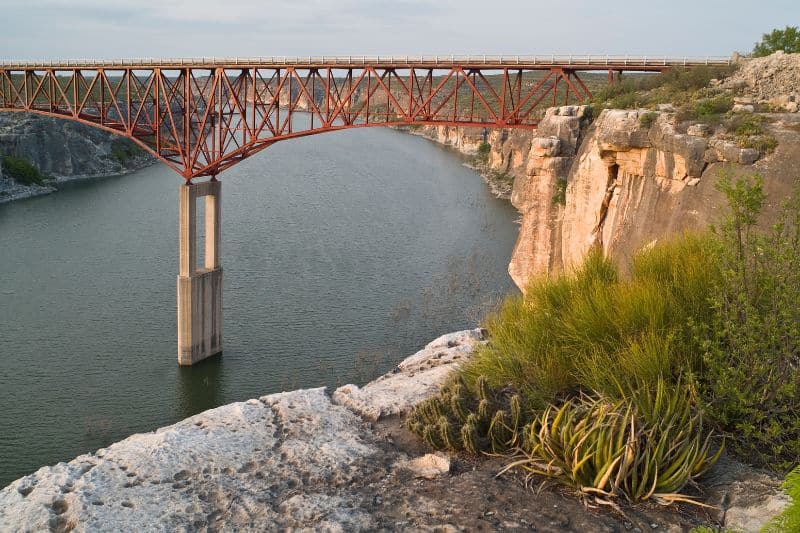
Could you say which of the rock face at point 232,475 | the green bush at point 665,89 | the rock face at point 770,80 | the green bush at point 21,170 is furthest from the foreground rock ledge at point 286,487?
the green bush at point 21,170

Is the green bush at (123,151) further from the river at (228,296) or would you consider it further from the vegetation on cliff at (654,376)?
the vegetation on cliff at (654,376)

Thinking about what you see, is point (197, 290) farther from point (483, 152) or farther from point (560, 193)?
point (483, 152)

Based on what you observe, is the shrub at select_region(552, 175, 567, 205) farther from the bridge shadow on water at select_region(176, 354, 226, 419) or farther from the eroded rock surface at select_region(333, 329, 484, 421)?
the bridge shadow on water at select_region(176, 354, 226, 419)

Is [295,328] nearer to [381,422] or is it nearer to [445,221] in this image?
[381,422]

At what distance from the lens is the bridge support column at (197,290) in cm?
2438

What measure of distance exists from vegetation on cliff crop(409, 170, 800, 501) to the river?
899 cm

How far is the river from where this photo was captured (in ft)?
71.6

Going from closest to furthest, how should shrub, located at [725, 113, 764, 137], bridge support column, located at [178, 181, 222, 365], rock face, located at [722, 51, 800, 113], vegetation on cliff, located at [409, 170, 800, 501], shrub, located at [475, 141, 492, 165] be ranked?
Result: vegetation on cliff, located at [409, 170, 800, 501]
shrub, located at [725, 113, 764, 137]
rock face, located at [722, 51, 800, 113]
bridge support column, located at [178, 181, 222, 365]
shrub, located at [475, 141, 492, 165]

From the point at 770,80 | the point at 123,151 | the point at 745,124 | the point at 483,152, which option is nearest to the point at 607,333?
the point at 745,124

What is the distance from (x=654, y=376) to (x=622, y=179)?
9.27m

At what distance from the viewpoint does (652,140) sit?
49.3ft

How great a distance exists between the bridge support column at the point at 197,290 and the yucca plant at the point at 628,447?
719 inches

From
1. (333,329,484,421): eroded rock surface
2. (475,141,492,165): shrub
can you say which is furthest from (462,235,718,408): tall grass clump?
(475,141,492,165): shrub

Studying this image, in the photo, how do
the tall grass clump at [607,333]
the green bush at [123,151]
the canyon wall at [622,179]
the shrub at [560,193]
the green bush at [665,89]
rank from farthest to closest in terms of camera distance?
the green bush at [123,151] < the shrub at [560,193] < the green bush at [665,89] < the canyon wall at [622,179] < the tall grass clump at [607,333]
